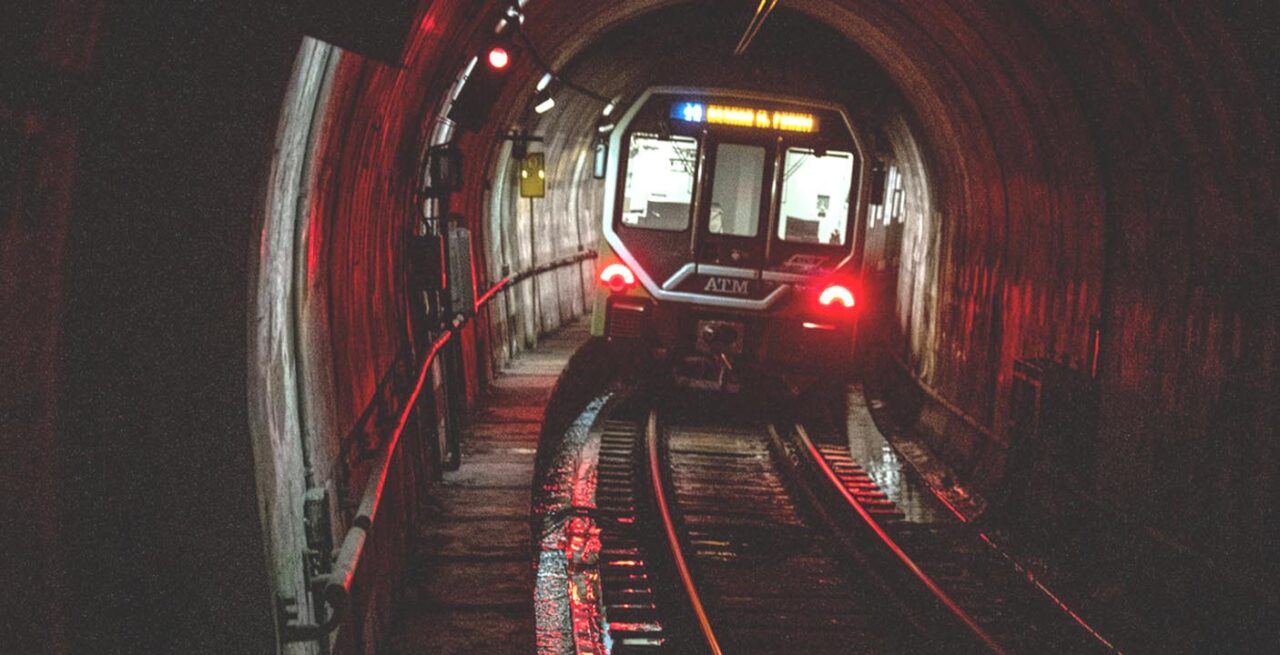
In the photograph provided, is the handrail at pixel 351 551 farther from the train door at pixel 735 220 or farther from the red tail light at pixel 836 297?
the red tail light at pixel 836 297

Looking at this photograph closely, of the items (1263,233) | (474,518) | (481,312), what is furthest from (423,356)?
(1263,233)

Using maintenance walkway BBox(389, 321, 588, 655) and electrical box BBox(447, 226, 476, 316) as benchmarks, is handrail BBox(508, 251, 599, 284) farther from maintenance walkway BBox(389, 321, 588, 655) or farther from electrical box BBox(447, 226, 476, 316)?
electrical box BBox(447, 226, 476, 316)

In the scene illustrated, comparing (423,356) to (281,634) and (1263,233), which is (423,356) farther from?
(1263,233)

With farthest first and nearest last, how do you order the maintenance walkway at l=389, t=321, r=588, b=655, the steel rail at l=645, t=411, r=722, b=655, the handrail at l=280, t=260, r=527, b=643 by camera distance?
1. the steel rail at l=645, t=411, r=722, b=655
2. the maintenance walkway at l=389, t=321, r=588, b=655
3. the handrail at l=280, t=260, r=527, b=643

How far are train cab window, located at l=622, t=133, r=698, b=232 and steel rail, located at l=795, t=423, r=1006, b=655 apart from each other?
2.92 meters

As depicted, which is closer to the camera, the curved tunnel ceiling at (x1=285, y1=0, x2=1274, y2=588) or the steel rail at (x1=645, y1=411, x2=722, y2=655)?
the curved tunnel ceiling at (x1=285, y1=0, x2=1274, y2=588)

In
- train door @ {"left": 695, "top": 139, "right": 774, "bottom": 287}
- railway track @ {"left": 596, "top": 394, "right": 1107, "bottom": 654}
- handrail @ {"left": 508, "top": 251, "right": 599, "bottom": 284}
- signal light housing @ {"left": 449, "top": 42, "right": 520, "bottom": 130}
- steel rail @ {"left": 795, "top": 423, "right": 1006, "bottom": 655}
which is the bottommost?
railway track @ {"left": 596, "top": 394, "right": 1107, "bottom": 654}

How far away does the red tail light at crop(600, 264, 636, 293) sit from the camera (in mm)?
12258

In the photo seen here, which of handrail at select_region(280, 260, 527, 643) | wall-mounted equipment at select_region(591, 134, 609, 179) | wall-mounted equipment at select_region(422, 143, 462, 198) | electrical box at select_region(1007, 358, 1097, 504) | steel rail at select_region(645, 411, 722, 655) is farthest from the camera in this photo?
wall-mounted equipment at select_region(591, 134, 609, 179)

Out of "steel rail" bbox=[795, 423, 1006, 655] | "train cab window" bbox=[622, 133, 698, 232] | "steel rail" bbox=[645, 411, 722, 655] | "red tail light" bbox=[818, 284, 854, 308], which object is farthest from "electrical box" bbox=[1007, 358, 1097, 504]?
"train cab window" bbox=[622, 133, 698, 232]

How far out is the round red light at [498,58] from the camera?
27.2ft

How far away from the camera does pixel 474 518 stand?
7723 mm

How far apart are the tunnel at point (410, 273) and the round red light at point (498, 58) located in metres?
0.09

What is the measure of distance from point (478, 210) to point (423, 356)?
3.82 metres
